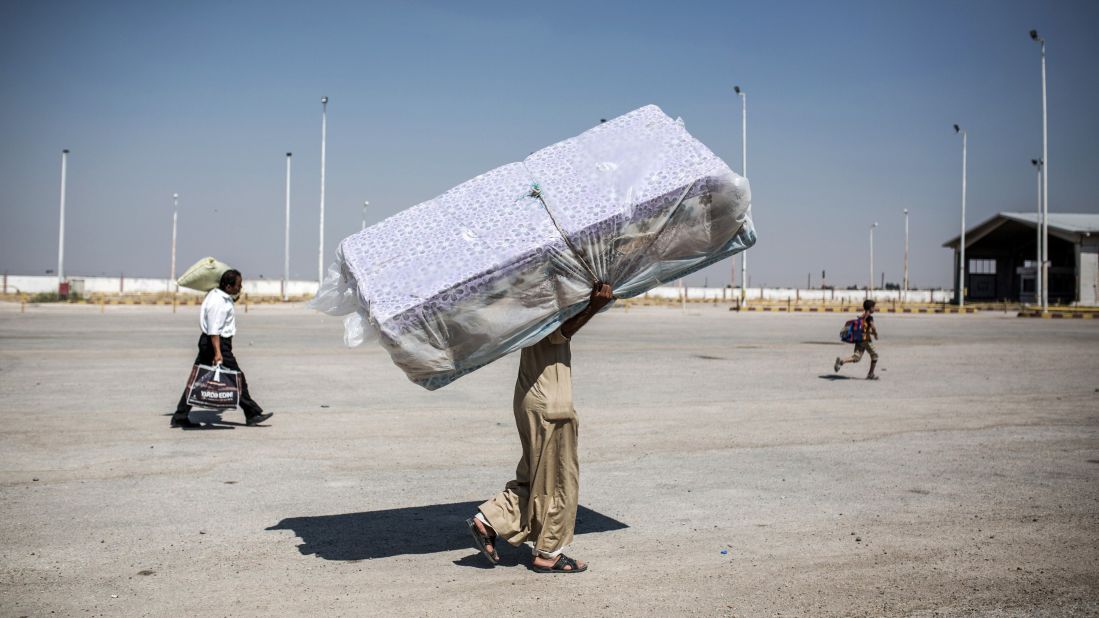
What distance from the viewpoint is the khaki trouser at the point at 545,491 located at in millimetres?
5043

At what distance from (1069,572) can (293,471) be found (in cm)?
552

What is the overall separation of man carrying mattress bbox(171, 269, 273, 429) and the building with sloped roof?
61.7 m

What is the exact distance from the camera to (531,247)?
4.88 metres

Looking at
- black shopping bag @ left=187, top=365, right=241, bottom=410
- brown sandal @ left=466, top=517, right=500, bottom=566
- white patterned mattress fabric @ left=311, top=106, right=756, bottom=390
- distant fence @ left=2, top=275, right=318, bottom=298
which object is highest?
distant fence @ left=2, top=275, right=318, bottom=298

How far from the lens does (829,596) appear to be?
A: 4664 mm

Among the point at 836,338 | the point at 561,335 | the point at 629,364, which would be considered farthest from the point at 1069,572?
the point at 836,338

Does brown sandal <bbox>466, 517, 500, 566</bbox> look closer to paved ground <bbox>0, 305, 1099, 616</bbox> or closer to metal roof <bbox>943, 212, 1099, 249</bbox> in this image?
paved ground <bbox>0, 305, 1099, 616</bbox>

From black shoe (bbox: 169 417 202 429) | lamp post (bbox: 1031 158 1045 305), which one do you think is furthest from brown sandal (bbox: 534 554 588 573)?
lamp post (bbox: 1031 158 1045 305)

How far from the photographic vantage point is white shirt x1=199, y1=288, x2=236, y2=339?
380 inches

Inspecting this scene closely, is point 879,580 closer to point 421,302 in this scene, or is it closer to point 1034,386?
point 421,302

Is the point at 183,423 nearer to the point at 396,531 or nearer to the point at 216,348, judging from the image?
Result: the point at 216,348

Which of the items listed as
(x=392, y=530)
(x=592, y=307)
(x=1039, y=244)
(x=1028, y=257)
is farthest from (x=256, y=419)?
(x=1028, y=257)

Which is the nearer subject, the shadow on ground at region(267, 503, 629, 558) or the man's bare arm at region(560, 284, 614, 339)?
the man's bare arm at region(560, 284, 614, 339)

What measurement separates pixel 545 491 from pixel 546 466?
0.14 m
